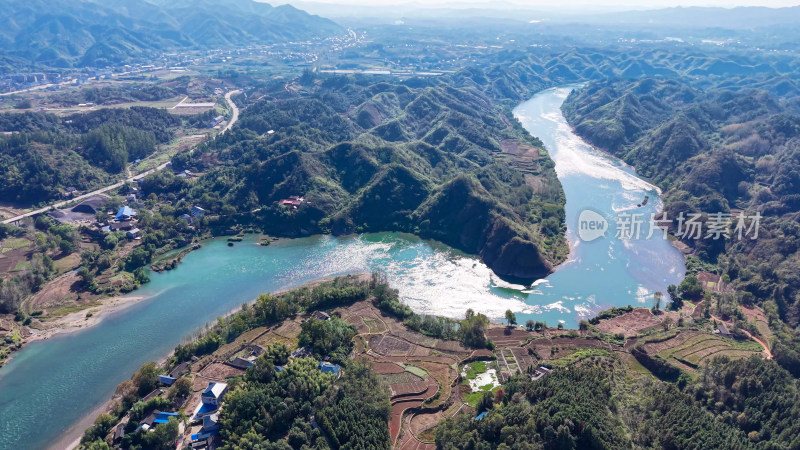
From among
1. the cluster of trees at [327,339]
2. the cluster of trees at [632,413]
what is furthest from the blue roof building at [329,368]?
the cluster of trees at [632,413]

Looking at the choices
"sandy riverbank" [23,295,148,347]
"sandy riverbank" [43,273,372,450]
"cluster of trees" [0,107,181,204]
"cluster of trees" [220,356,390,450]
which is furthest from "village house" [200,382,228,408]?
"cluster of trees" [0,107,181,204]

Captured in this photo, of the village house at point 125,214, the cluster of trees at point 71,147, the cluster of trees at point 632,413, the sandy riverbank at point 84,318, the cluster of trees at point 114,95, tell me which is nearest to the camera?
the cluster of trees at point 632,413

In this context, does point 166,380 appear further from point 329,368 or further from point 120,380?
point 329,368

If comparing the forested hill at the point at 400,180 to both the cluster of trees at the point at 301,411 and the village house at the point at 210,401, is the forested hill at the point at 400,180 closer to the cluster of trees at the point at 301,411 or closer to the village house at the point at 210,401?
the cluster of trees at the point at 301,411

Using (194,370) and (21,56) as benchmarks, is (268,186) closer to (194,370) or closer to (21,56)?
(194,370)

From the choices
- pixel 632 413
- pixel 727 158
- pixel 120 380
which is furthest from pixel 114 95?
pixel 727 158

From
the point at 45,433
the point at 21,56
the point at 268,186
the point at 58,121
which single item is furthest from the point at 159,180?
the point at 21,56

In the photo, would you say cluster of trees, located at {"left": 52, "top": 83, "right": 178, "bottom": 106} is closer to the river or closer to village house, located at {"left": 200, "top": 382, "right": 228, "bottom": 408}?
the river
